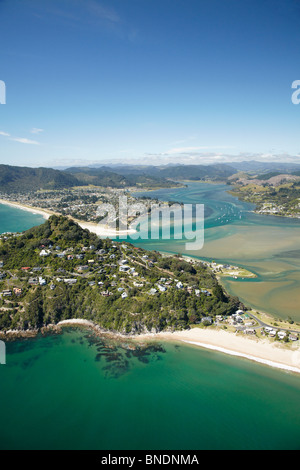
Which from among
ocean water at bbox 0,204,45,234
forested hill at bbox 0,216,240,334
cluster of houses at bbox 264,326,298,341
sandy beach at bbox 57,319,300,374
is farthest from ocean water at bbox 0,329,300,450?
ocean water at bbox 0,204,45,234

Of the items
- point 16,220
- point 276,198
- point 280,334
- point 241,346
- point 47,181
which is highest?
point 47,181

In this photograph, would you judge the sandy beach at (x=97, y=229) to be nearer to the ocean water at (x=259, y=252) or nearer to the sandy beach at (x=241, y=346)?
the ocean water at (x=259, y=252)

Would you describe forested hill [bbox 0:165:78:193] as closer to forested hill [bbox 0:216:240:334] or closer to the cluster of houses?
forested hill [bbox 0:216:240:334]

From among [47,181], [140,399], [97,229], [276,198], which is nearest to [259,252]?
[140,399]

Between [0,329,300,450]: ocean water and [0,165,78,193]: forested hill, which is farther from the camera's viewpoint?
[0,165,78,193]: forested hill

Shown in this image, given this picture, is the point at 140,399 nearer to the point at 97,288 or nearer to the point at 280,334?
the point at 97,288

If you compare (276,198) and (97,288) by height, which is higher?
(276,198)

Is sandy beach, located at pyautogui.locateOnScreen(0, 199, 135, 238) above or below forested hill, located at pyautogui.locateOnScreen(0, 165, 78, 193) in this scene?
below
